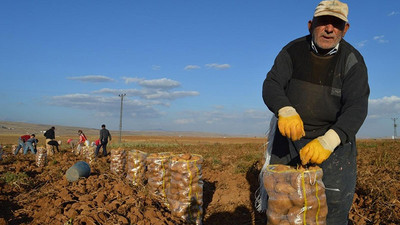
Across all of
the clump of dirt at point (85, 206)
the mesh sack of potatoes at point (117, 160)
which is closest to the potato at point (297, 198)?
the clump of dirt at point (85, 206)

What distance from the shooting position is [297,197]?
7.23 ft

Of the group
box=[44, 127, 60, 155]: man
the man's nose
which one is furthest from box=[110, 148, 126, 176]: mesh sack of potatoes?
box=[44, 127, 60, 155]: man

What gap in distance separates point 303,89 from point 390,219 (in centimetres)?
280

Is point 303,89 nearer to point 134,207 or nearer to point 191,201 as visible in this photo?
point 191,201

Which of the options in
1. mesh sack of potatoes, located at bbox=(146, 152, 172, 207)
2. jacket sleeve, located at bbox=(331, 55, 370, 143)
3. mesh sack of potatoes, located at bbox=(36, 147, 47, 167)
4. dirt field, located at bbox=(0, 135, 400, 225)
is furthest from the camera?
mesh sack of potatoes, located at bbox=(36, 147, 47, 167)

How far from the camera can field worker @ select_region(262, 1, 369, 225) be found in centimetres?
266

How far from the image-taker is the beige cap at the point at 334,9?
2.62 m

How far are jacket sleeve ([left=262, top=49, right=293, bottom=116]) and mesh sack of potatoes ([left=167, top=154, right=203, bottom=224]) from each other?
6.73 ft

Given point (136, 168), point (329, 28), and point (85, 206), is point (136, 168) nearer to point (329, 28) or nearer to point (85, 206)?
point (85, 206)

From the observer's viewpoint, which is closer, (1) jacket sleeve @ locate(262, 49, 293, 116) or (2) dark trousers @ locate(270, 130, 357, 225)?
(1) jacket sleeve @ locate(262, 49, 293, 116)

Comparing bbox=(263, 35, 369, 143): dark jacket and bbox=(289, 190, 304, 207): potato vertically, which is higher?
bbox=(263, 35, 369, 143): dark jacket

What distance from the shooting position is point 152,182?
529 cm

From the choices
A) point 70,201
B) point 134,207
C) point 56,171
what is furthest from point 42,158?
point 134,207

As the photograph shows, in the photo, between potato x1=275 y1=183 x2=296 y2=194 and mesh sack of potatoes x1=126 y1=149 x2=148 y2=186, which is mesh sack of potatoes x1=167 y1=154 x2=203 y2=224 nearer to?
mesh sack of potatoes x1=126 y1=149 x2=148 y2=186
